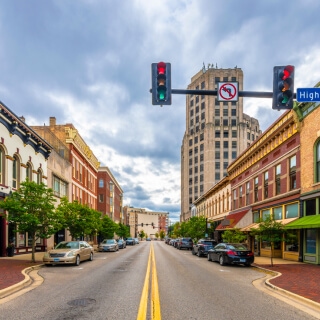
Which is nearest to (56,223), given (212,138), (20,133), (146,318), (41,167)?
(20,133)

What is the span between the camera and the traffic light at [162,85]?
8.47 metres

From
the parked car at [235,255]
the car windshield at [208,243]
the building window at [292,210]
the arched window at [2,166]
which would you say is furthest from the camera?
the car windshield at [208,243]

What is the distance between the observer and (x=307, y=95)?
880cm

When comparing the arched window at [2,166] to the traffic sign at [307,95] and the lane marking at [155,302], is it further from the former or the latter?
the traffic sign at [307,95]

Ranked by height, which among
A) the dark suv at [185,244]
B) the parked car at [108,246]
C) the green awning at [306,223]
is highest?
the green awning at [306,223]

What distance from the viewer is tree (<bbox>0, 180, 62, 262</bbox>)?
19.4 m

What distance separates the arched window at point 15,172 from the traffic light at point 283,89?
21794mm

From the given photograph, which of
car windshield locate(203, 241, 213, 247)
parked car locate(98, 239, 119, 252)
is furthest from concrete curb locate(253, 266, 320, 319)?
parked car locate(98, 239, 119, 252)

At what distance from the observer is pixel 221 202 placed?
4881cm

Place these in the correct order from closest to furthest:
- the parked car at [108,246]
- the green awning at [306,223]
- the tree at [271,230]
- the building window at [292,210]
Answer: the green awning at [306,223], the tree at [271,230], the building window at [292,210], the parked car at [108,246]

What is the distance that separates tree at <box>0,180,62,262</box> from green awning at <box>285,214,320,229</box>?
46.8 ft

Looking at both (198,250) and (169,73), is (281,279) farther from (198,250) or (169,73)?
(198,250)

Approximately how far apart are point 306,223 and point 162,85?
14.5 meters

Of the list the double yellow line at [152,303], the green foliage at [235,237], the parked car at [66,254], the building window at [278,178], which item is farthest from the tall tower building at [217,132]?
A: the double yellow line at [152,303]
